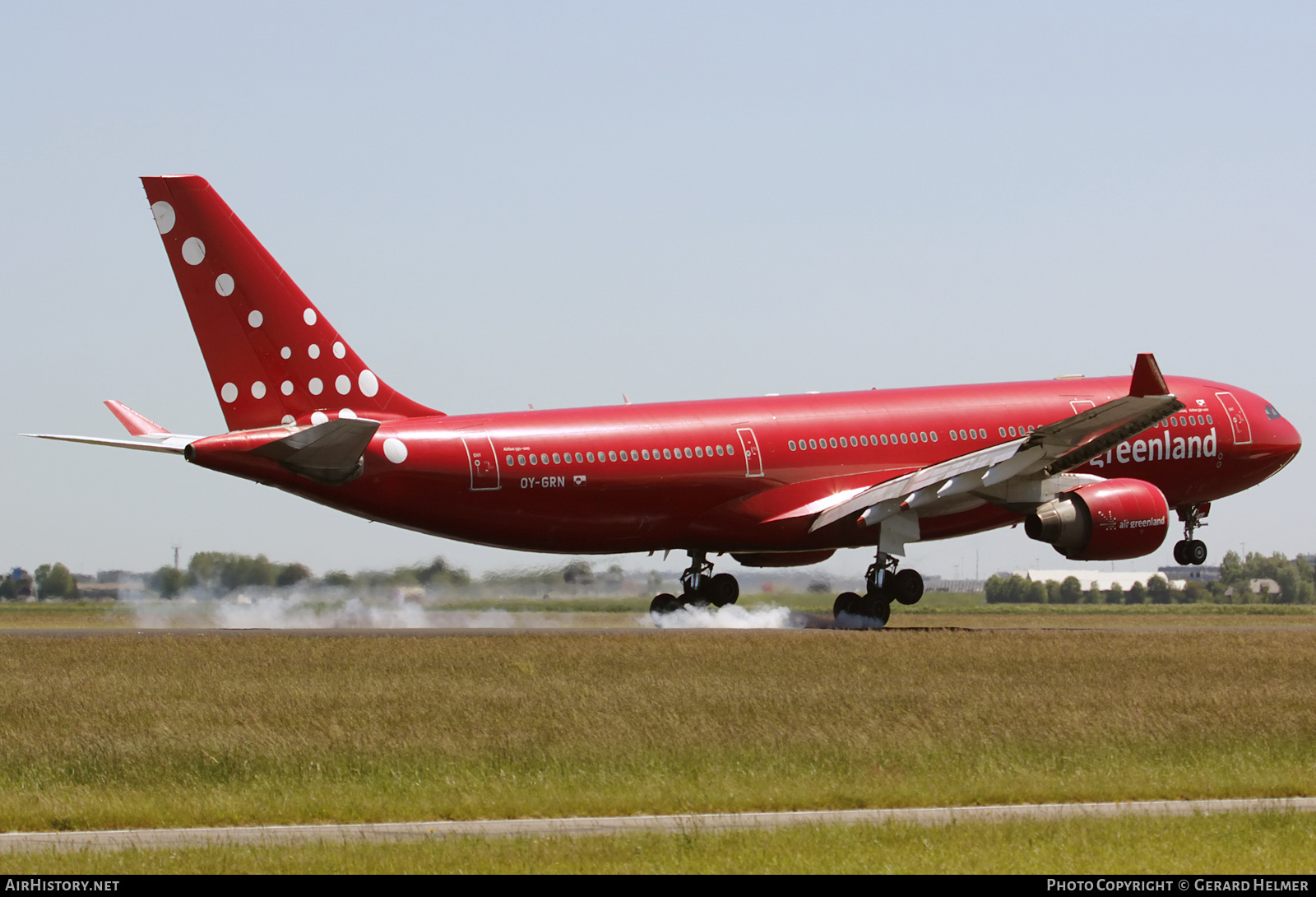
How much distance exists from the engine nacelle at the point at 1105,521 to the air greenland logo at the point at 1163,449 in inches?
135

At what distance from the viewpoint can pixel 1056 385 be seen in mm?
45781

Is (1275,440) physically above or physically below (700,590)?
above

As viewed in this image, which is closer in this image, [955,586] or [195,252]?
[195,252]

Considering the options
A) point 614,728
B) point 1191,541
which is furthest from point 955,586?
point 614,728

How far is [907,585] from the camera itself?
4172 centimetres

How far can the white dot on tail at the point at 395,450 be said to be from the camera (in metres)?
38.2

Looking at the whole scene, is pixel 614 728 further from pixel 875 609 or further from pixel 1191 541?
pixel 1191 541

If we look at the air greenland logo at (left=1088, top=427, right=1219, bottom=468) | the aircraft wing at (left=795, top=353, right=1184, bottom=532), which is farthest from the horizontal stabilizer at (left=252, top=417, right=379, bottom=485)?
the air greenland logo at (left=1088, top=427, right=1219, bottom=468)

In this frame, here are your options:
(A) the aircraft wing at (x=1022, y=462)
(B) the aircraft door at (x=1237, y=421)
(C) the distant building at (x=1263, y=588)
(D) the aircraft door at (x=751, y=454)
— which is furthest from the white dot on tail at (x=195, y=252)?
(C) the distant building at (x=1263, y=588)

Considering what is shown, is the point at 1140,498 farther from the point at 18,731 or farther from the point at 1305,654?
the point at 18,731

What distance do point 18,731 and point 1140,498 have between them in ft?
91.8

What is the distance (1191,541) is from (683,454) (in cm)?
1695

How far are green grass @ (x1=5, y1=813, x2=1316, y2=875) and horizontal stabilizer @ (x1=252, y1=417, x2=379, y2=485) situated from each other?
71.4ft

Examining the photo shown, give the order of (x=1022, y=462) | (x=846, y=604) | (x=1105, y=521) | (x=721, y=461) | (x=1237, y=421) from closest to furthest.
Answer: (x=1022, y=462) < (x=1105, y=521) < (x=721, y=461) < (x=846, y=604) < (x=1237, y=421)
